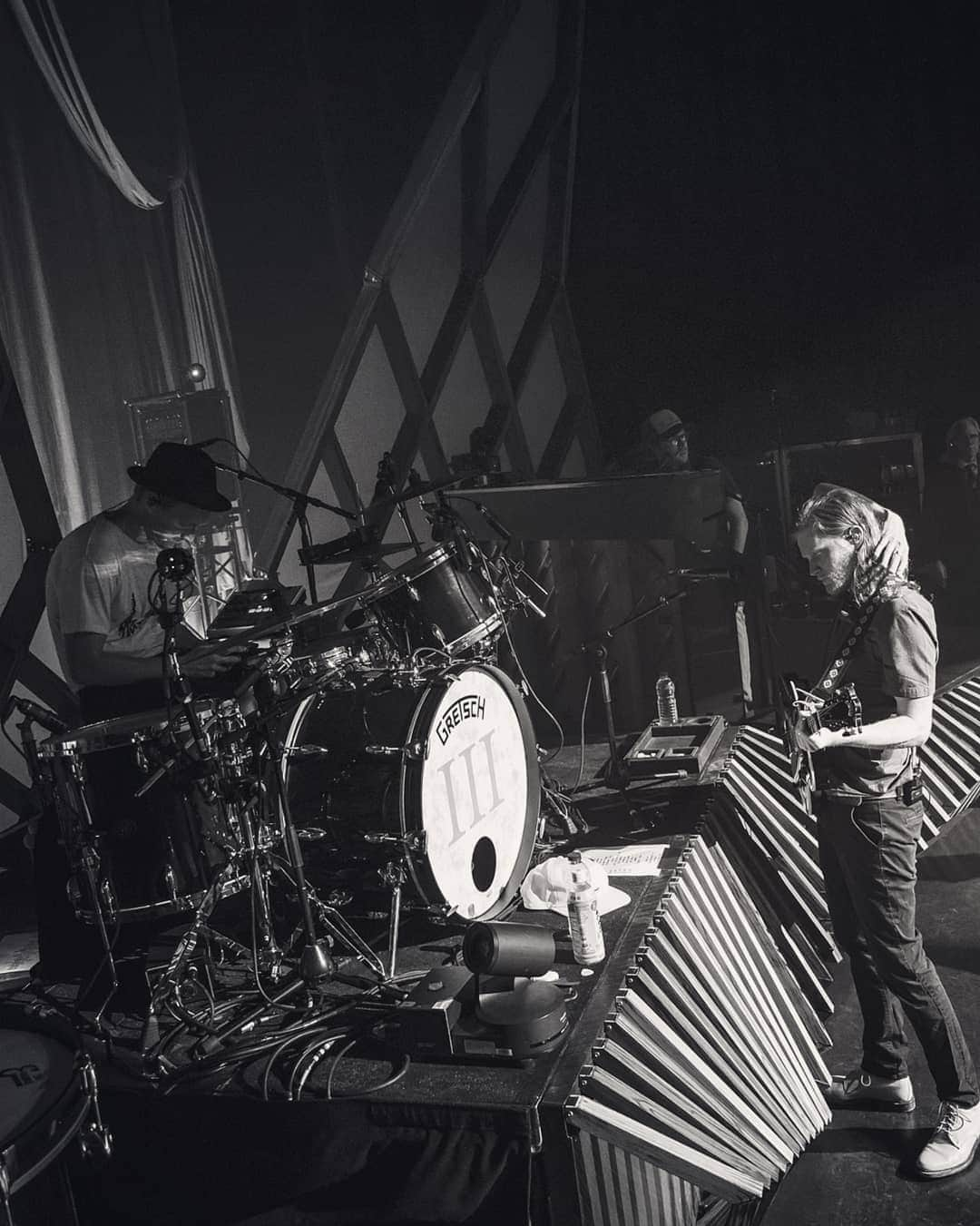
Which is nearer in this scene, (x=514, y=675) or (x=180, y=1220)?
(x=180, y=1220)

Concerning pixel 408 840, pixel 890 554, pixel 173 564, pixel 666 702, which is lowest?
pixel 666 702

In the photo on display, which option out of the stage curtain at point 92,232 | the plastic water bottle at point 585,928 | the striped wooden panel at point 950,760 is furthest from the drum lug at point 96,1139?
the stage curtain at point 92,232

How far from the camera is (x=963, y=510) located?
8203 mm

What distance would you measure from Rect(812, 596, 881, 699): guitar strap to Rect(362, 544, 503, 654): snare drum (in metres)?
1.41

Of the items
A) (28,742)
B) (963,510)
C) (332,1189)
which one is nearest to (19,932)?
(28,742)

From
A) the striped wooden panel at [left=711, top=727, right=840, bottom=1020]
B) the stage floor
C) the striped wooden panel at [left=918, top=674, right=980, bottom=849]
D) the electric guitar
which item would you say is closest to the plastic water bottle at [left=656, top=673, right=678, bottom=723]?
the striped wooden panel at [left=711, top=727, right=840, bottom=1020]

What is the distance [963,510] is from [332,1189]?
6.83 meters

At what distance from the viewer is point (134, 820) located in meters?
3.76

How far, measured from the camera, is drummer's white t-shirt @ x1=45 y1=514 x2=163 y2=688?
4.19 m

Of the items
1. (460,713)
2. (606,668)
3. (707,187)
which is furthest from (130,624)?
(707,187)

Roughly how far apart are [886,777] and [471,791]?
58.4 inches

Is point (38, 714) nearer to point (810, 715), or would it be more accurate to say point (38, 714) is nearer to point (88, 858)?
point (88, 858)

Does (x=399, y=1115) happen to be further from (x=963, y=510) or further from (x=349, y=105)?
(x=349, y=105)

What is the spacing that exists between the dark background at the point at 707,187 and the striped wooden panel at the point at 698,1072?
213 inches
